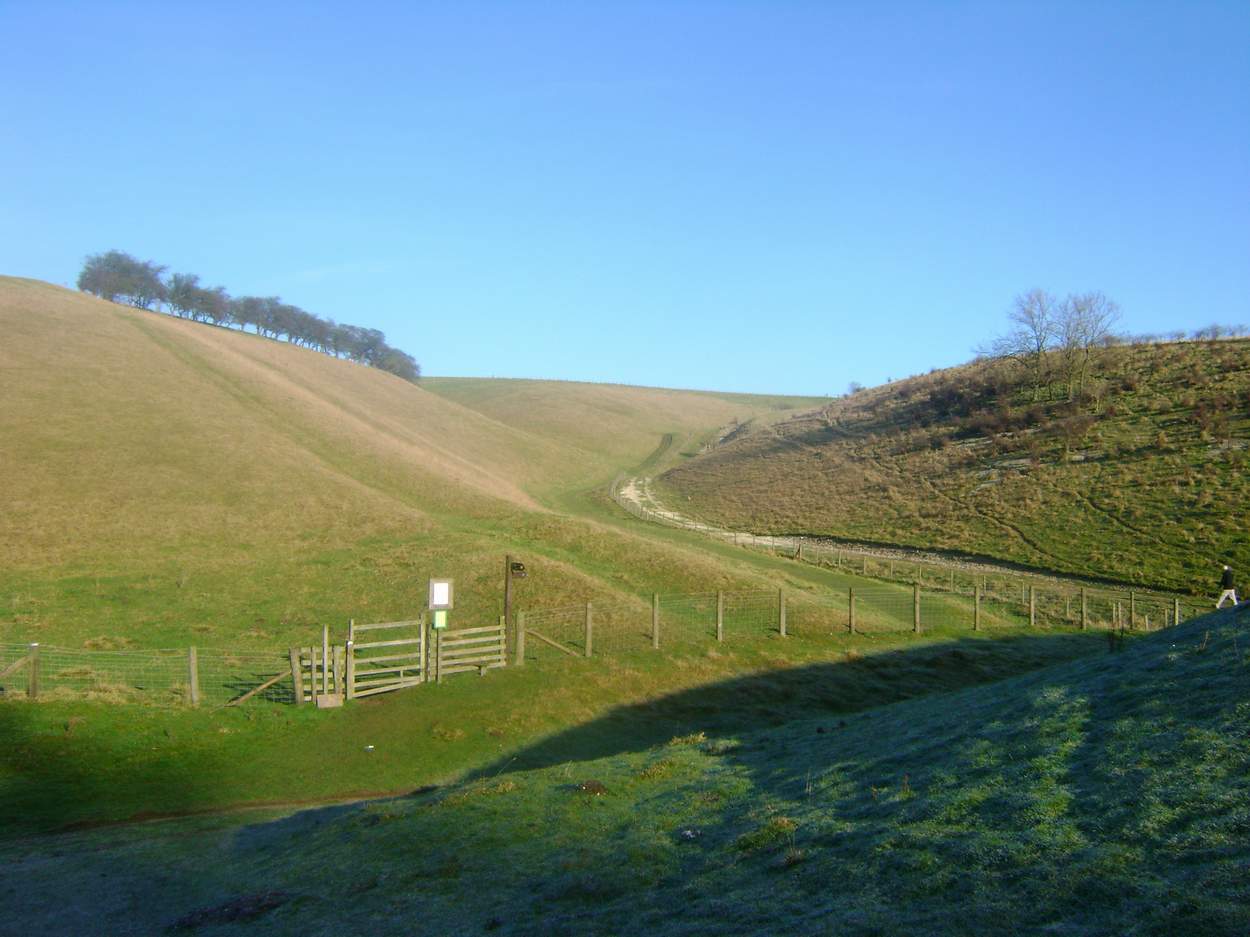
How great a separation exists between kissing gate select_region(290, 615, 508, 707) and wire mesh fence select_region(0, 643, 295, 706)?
640mm

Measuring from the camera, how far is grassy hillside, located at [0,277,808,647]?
3356 cm

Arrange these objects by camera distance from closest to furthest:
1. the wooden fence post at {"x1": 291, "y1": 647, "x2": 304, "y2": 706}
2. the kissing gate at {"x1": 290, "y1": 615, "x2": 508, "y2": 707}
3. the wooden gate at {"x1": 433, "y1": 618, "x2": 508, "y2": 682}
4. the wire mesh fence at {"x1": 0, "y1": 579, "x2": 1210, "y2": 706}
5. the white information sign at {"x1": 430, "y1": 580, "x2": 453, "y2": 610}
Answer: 1. the wooden fence post at {"x1": 291, "y1": 647, "x2": 304, "y2": 706}
2. the kissing gate at {"x1": 290, "y1": 615, "x2": 508, "y2": 707}
3. the wire mesh fence at {"x1": 0, "y1": 579, "x2": 1210, "y2": 706}
4. the white information sign at {"x1": 430, "y1": 580, "x2": 453, "y2": 610}
5. the wooden gate at {"x1": 433, "y1": 618, "x2": 508, "y2": 682}

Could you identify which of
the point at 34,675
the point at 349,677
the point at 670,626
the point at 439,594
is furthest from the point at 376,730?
the point at 670,626

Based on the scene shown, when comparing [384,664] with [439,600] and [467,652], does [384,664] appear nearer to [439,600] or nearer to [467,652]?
[467,652]

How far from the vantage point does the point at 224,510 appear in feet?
148

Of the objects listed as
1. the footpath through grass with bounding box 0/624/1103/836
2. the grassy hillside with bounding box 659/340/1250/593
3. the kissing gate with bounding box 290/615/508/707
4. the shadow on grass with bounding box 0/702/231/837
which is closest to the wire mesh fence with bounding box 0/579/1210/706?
the kissing gate with bounding box 290/615/508/707

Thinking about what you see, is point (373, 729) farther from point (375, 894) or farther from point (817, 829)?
point (817, 829)

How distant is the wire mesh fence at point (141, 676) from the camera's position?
69.2 ft

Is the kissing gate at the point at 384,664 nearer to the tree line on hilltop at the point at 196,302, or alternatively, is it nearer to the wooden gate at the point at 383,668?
the wooden gate at the point at 383,668

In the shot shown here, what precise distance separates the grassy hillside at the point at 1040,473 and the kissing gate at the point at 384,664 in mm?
32589

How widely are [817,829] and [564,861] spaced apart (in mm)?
2916

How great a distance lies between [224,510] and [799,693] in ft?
106

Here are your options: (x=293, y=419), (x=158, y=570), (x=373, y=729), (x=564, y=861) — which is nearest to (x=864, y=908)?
(x=564, y=861)

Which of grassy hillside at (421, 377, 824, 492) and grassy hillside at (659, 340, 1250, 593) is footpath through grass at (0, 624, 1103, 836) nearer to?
grassy hillside at (659, 340, 1250, 593)
